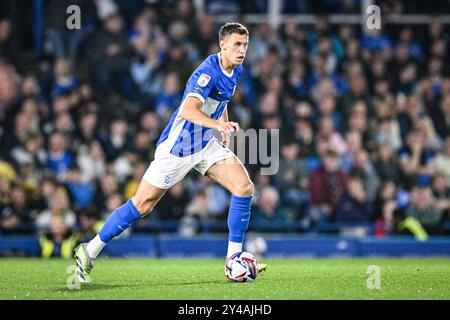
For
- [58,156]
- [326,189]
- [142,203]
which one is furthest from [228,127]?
[58,156]

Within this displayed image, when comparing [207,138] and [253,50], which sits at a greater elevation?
[253,50]

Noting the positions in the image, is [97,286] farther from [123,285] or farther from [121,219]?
[121,219]

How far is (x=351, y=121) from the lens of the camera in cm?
1542

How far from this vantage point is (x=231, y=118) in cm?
1463

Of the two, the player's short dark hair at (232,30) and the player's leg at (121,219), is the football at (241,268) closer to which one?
the player's leg at (121,219)

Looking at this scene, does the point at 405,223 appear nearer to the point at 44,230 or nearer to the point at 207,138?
the point at 44,230

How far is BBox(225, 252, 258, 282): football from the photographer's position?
8.05 m

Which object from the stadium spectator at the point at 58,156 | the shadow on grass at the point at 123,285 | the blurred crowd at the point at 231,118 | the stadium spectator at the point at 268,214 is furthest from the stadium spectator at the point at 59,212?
the shadow on grass at the point at 123,285

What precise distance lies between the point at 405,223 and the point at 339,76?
3471 millimetres

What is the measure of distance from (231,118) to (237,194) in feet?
21.2

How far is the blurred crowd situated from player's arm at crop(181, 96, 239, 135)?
17.9 feet

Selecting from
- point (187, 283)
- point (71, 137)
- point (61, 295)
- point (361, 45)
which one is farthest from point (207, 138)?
point (361, 45)

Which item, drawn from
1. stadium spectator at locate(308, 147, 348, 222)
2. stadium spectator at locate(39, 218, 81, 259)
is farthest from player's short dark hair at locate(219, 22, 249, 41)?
stadium spectator at locate(308, 147, 348, 222)

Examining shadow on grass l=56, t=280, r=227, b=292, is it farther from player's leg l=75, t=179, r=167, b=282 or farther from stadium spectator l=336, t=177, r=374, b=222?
stadium spectator l=336, t=177, r=374, b=222
